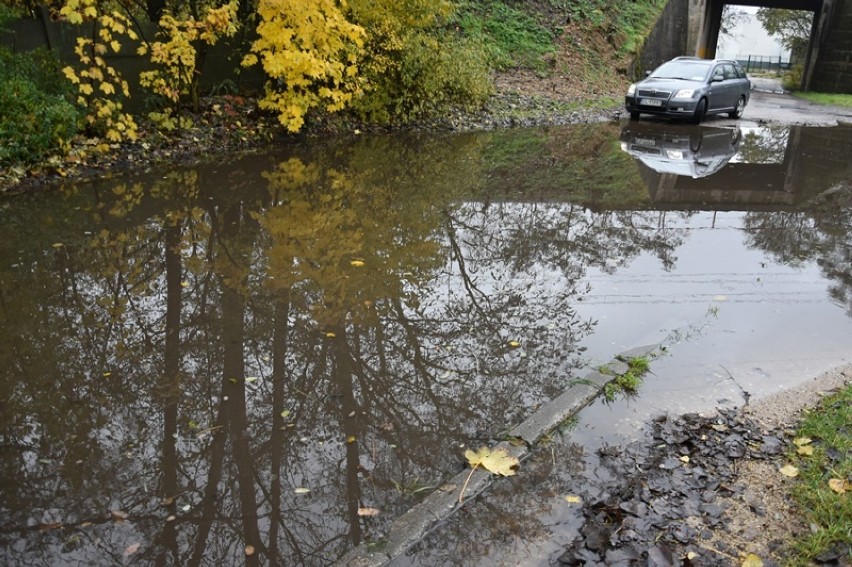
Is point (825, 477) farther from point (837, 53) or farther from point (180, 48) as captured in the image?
point (837, 53)

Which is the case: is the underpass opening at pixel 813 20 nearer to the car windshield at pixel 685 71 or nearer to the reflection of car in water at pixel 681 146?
the car windshield at pixel 685 71

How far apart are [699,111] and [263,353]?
678 inches

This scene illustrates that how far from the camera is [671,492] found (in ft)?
12.4

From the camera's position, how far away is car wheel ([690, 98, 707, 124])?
18672 mm

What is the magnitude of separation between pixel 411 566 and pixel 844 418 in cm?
309

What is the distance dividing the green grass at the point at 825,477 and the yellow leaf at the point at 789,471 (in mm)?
31

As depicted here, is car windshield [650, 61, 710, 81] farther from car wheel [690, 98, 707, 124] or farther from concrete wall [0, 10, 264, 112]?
concrete wall [0, 10, 264, 112]

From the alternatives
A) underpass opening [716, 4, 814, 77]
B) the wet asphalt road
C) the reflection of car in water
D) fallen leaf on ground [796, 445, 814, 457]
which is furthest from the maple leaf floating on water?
underpass opening [716, 4, 814, 77]

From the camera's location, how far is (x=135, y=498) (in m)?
3.68

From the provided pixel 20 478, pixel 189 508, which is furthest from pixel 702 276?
pixel 20 478

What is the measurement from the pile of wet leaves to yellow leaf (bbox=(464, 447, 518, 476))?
51 centimetres

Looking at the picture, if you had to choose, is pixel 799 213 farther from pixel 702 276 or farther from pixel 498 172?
pixel 498 172

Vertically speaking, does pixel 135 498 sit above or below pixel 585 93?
above

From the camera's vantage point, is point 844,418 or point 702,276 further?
point 702,276
